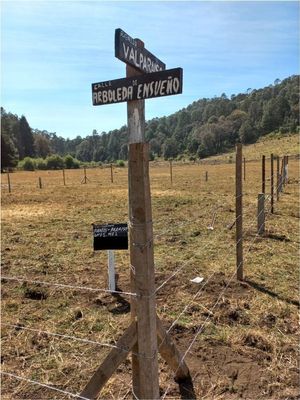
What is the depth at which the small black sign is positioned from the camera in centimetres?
511

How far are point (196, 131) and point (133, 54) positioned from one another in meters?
135

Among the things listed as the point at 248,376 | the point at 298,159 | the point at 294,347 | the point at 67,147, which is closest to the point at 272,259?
the point at 294,347

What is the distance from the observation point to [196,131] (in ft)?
440

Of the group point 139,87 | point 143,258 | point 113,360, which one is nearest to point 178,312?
point 113,360

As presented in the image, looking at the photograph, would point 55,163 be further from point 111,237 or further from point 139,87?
point 139,87

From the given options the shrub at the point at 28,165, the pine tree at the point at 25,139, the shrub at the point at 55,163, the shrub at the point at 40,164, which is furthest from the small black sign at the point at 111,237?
the pine tree at the point at 25,139

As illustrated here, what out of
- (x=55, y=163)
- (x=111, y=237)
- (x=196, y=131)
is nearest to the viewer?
(x=111, y=237)

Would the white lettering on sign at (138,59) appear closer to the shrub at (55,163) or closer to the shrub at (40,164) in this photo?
the shrub at (55,163)

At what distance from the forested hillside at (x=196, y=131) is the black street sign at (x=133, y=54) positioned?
70267 mm

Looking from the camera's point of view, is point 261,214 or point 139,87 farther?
point 261,214

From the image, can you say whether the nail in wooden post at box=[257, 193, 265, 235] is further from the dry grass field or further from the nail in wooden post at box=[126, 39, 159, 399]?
the nail in wooden post at box=[126, 39, 159, 399]

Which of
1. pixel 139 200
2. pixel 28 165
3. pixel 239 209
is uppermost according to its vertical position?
pixel 139 200

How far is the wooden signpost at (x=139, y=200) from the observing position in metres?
2.26

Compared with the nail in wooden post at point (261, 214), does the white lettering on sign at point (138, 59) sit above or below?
above
